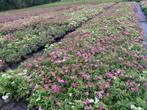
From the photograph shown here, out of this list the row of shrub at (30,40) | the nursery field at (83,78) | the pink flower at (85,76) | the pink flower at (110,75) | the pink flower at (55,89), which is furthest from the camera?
the row of shrub at (30,40)

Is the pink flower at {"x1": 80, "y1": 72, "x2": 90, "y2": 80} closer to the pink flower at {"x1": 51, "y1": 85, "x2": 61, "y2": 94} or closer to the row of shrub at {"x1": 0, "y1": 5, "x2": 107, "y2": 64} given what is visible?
the pink flower at {"x1": 51, "y1": 85, "x2": 61, "y2": 94}

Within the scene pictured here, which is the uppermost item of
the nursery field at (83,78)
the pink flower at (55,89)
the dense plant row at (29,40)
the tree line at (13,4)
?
the pink flower at (55,89)

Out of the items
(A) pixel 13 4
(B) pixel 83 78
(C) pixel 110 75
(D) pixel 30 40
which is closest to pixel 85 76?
(B) pixel 83 78

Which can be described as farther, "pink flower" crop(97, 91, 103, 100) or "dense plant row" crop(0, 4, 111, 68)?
"dense plant row" crop(0, 4, 111, 68)

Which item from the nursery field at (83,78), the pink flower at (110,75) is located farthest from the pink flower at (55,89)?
the pink flower at (110,75)

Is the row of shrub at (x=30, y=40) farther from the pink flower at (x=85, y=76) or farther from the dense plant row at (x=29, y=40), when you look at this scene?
the pink flower at (x=85, y=76)

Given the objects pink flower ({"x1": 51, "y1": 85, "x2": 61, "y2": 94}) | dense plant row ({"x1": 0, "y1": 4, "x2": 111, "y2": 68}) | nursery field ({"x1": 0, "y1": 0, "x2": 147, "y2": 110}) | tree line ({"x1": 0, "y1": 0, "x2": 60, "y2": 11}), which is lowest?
tree line ({"x1": 0, "y1": 0, "x2": 60, "y2": 11})

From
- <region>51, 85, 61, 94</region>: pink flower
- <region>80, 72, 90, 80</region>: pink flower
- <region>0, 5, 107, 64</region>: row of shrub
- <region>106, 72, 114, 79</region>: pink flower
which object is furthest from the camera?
<region>0, 5, 107, 64</region>: row of shrub

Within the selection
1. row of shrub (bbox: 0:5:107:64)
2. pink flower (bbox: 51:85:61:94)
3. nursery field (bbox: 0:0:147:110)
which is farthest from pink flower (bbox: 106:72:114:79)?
row of shrub (bbox: 0:5:107:64)

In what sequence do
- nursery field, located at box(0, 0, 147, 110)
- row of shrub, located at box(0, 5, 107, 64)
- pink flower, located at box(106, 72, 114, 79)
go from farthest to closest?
row of shrub, located at box(0, 5, 107, 64) → pink flower, located at box(106, 72, 114, 79) → nursery field, located at box(0, 0, 147, 110)

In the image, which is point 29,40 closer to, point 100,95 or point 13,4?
point 100,95

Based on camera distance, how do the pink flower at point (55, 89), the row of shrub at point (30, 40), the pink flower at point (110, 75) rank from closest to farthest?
1. the pink flower at point (55, 89)
2. the pink flower at point (110, 75)
3. the row of shrub at point (30, 40)

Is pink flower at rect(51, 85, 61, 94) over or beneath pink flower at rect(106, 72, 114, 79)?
over

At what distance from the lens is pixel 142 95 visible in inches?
194
